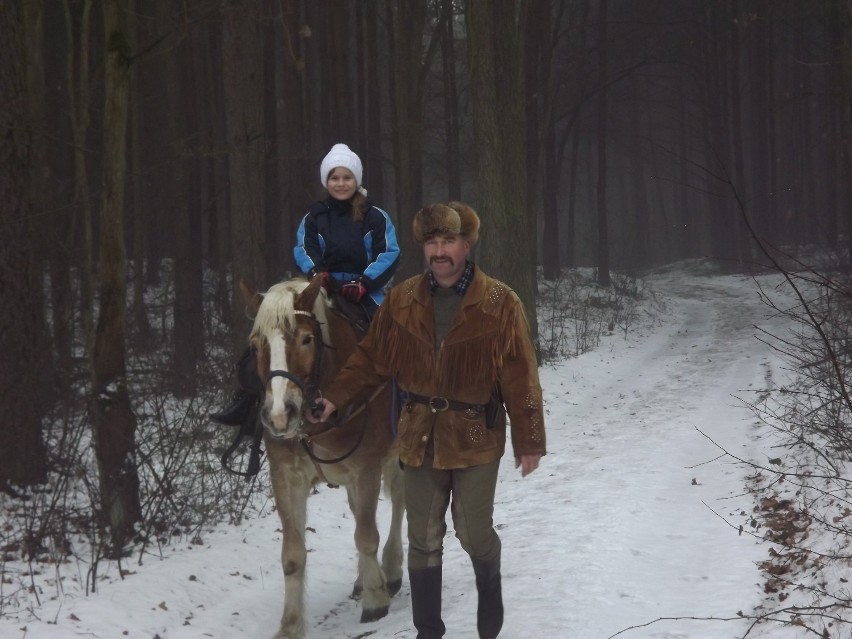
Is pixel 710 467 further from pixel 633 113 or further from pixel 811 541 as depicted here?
pixel 633 113

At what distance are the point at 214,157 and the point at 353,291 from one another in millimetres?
10170

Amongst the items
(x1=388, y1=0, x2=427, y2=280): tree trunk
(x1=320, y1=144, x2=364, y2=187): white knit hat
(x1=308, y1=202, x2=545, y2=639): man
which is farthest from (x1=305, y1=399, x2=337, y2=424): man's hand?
(x1=388, y1=0, x2=427, y2=280): tree trunk

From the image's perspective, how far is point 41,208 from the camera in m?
8.98

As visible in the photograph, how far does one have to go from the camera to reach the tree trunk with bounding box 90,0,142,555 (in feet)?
22.1

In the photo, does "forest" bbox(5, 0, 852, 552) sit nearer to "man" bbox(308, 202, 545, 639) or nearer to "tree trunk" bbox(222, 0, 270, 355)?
"tree trunk" bbox(222, 0, 270, 355)

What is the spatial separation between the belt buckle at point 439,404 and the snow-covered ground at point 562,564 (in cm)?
150

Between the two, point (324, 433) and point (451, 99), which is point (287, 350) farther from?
point (451, 99)

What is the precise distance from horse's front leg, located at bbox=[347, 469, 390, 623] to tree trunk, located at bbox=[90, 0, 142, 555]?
6.67 ft

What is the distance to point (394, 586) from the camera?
640 centimetres

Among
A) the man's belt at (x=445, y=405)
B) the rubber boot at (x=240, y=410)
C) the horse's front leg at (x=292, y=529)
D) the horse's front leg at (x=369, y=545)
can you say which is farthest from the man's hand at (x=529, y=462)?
the rubber boot at (x=240, y=410)

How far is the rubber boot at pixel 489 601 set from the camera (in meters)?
4.78

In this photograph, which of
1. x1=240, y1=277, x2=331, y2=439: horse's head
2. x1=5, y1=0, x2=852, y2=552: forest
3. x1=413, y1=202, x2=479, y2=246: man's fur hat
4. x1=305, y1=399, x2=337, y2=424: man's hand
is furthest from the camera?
x1=5, y1=0, x2=852, y2=552: forest

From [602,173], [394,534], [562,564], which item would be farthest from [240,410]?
[602,173]

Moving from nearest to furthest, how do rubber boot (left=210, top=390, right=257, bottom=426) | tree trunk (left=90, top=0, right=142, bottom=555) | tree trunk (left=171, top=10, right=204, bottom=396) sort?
rubber boot (left=210, top=390, right=257, bottom=426), tree trunk (left=90, top=0, right=142, bottom=555), tree trunk (left=171, top=10, right=204, bottom=396)
